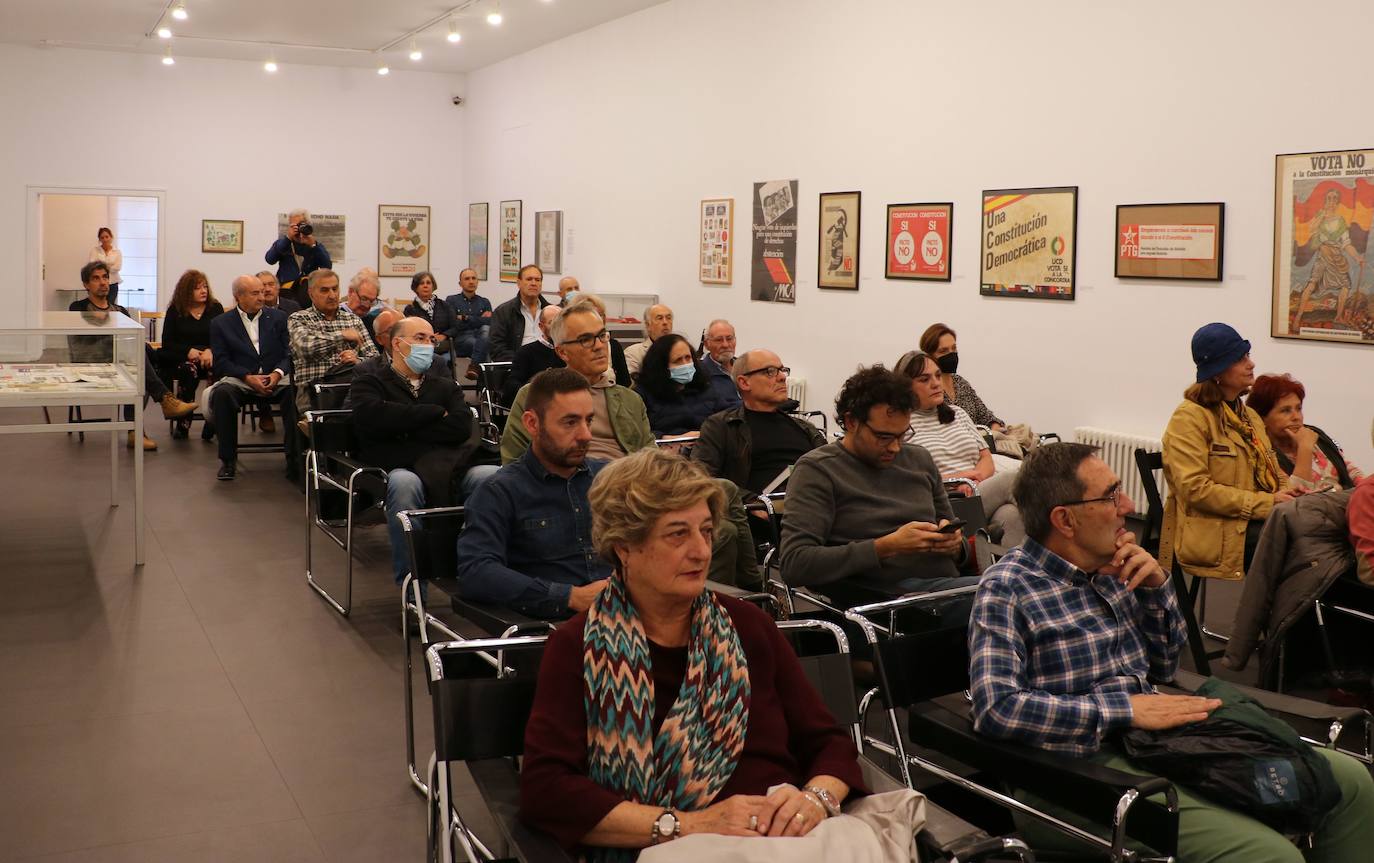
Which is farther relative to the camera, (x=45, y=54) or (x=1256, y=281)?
(x=45, y=54)

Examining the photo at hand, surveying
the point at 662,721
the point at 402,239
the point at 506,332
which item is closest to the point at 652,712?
the point at 662,721

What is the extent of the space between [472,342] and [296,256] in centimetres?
216

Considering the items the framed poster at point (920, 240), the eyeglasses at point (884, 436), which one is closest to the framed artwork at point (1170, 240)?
the framed poster at point (920, 240)

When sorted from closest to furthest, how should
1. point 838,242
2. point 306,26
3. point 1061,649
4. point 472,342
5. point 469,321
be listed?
point 1061,649, point 838,242, point 472,342, point 469,321, point 306,26

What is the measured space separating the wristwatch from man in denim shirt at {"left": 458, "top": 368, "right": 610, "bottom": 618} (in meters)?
1.50

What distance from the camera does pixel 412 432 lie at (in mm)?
6164

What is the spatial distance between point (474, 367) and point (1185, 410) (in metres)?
9.24

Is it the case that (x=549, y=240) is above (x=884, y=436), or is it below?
above

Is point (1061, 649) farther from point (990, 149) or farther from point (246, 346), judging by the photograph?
point (246, 346)

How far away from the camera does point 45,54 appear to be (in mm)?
16391

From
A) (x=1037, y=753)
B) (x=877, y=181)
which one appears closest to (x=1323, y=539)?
(x=1037, y=753)

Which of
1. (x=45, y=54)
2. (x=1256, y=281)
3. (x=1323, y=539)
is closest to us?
(x=1323, y=539)

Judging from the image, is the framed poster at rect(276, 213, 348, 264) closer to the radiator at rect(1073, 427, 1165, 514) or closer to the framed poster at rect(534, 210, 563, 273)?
the framed poster at rect(534, 210, 563, 273)

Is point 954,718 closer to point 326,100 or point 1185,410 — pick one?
point 1185,410
